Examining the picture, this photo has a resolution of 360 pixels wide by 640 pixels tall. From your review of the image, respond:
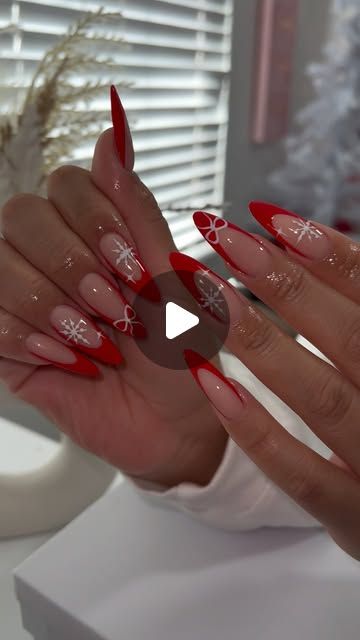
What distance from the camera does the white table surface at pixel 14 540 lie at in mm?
583

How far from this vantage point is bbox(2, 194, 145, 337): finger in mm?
579

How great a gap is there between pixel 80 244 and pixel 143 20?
1.70 m

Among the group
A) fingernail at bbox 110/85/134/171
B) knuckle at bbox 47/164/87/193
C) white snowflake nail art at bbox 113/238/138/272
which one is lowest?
white snowflake nail art at bbox 113/238/138/272

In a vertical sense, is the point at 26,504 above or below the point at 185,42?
below

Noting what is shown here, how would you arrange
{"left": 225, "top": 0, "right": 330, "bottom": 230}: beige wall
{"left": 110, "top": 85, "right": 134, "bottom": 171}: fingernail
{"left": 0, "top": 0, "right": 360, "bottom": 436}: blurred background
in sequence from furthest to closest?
{"left": 225, "top": 0, "right": 330, "bottom": 230}: beige wall < {"left": 0, "top": 0, "right": 360, "bottom": 436}: blurred background < {"left": 110, "top": 85, "right": 134, "bottom": 171}: fingernail

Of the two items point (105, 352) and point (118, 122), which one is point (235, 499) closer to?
point (105, 352)

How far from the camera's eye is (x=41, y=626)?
1.77ft

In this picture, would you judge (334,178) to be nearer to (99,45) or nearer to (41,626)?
(99,45)

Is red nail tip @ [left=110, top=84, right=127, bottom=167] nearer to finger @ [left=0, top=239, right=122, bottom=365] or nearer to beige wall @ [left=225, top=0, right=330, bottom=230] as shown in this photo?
finger @ [left=0, top=239, right=122, bottom=365]

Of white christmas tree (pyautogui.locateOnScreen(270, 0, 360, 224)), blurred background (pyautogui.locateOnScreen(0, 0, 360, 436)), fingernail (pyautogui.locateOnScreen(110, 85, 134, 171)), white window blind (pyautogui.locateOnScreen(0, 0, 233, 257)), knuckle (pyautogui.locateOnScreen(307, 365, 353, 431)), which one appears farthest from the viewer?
white christmas tree (pyautogui.locateOnScreen(270, 0, 360, 224))

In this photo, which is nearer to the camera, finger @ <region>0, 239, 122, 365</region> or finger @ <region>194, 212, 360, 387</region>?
finger @ <region>194, 212, 360, 387</region>

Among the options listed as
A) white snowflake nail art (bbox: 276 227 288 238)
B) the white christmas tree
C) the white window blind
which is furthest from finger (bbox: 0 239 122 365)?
the white christmas tree

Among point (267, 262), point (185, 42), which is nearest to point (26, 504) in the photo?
point (267, 262)

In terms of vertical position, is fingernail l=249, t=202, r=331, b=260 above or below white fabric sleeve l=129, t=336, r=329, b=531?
above
